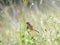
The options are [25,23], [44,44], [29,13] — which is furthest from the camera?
[29,13]

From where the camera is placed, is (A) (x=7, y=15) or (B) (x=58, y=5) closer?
(A) (x=7, y=15)

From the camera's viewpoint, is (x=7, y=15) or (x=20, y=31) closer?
(x=20, y=31)

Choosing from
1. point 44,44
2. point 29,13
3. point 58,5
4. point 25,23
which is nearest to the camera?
point 44,44

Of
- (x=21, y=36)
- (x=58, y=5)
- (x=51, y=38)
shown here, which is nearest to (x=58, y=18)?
(x=58, y=5)

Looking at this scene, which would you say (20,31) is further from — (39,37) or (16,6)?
(16,6)

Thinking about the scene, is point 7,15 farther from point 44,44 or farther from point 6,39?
point 44,44

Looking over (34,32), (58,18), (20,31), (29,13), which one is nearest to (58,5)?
(58,18)

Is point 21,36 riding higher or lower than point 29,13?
lower

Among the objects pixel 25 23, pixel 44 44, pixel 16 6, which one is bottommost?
pixel 44 44

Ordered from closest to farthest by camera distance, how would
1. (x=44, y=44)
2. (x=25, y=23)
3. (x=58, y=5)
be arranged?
(x=44, y=44), (x=25, y=23), (x=58, y=5)
